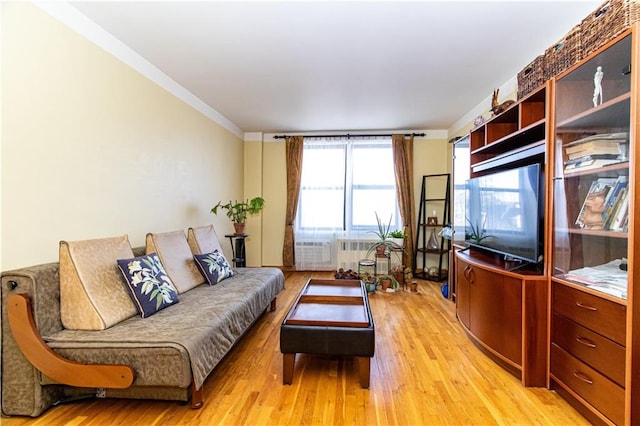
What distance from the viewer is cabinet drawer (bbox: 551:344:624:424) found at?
138 centimetres

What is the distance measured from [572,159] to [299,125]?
375 cm

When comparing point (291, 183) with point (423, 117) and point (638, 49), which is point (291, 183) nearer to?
point (423, 117)

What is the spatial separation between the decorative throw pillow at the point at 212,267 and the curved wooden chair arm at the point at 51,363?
4.25ft

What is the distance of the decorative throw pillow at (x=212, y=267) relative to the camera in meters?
2.83

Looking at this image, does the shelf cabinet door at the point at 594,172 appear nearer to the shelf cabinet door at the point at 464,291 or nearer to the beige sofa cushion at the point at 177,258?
the shelf cabinet door at the point at 464,291

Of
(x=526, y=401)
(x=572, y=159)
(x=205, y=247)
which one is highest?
(x=572, y=159)

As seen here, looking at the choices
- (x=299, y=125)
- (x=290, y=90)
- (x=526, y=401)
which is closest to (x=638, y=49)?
(x=526, y=401)

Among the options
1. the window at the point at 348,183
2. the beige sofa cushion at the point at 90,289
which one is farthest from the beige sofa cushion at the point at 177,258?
the window at the point at 348,183

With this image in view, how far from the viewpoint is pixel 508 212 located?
91.4 inches

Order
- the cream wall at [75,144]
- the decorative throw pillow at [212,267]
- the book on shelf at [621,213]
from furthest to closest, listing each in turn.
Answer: the decorative throw pillow at [212,267]
the cream wall at [75,144]
the book on shelf at [621,213]

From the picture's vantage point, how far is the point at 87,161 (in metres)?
2.14

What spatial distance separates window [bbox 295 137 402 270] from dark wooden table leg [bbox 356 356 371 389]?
325cm

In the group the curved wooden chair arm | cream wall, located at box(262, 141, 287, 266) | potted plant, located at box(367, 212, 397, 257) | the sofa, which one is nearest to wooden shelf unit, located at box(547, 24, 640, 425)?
the sofa

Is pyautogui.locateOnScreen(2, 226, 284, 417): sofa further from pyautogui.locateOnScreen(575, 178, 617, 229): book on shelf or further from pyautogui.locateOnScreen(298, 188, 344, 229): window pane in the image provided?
pyautogui.locateOnScreen(298, 188, 344, 229): window pane
